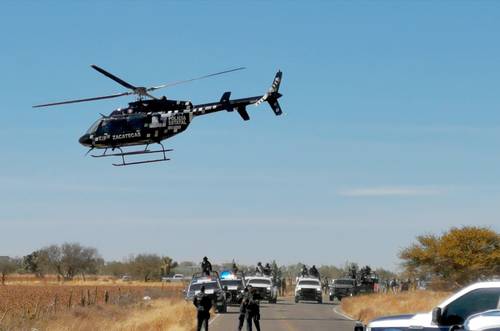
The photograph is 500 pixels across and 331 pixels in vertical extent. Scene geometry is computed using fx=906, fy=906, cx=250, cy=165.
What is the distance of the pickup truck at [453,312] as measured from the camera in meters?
11.6

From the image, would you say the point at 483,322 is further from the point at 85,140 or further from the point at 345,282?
the point at 345,282

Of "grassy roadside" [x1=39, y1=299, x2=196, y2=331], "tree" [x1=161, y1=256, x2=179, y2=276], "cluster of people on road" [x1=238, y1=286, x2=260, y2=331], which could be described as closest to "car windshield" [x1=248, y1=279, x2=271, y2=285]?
"grassy roadside" [x1=39, y1=299, x2=196, y2=331]

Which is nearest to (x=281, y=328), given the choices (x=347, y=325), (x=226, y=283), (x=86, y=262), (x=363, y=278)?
(x=347, y=325)

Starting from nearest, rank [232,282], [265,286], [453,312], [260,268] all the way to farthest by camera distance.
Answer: [453,312] → [232,282] → [265,286] → [260,268]

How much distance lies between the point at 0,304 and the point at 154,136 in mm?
13937

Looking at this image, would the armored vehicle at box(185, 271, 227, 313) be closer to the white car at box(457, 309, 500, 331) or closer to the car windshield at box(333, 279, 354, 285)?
the car windshield at box(333, 279, 354, 285)

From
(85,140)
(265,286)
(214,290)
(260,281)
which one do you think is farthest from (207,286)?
(260,281)

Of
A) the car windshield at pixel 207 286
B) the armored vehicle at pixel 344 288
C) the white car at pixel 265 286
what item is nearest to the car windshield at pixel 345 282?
the armored vehicle at pixel 344 288

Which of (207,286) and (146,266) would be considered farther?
(146,266)

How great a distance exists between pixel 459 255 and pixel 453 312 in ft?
154

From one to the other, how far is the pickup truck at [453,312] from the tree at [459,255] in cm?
4463

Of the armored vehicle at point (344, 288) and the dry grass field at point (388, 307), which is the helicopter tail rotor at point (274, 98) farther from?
the armored vehicle at point (344, 288)

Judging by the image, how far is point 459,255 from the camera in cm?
5769

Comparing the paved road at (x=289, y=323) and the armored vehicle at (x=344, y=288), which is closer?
the paved road at (x=289, y=323)
